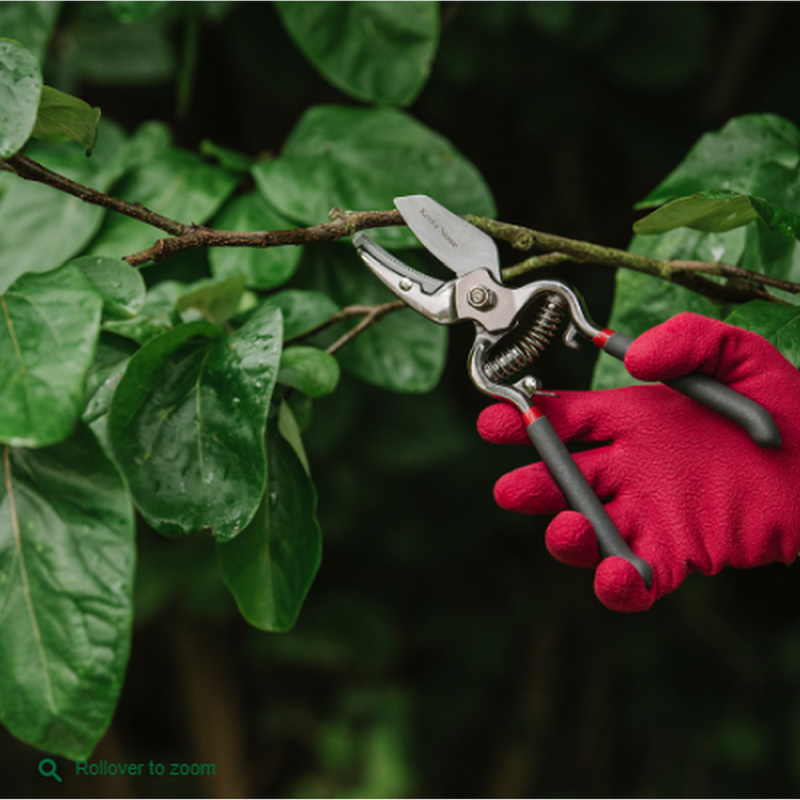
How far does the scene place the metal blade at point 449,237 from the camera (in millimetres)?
398

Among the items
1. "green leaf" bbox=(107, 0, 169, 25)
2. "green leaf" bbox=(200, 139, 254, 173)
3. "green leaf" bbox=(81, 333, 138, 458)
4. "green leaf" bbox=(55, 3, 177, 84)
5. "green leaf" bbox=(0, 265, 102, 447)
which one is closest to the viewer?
"green leaf" bbox=(0, 265, 102, 447)

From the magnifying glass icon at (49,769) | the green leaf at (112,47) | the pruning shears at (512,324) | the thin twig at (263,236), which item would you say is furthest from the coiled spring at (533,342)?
the green leaf at (112,47)

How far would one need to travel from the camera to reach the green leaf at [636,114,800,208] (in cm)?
54

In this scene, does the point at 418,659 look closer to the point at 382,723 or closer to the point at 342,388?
the point at 382,723

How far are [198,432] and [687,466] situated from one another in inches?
11.8

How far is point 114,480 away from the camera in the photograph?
1.33 feet

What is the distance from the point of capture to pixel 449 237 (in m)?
0.40

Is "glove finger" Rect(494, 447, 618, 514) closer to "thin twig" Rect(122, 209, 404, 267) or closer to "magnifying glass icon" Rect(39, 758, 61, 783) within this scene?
"thin twig" Rect(122, 209, 404, 267)

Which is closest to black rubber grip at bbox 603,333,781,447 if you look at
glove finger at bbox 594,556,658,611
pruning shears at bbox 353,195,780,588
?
pruning shears at bbox 353,195,780,588

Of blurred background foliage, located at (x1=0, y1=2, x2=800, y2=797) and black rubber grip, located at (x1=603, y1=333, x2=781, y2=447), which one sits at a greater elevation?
black rubber grip, located at (x1=603, y1=333, x2=781, y2=447)

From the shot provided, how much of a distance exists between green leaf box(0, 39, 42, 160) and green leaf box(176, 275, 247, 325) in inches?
6.5

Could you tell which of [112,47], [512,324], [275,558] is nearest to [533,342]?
[512,324]

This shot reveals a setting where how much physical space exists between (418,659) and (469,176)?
1.21 m

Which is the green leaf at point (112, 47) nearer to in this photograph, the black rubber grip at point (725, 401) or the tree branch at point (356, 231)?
the tree branch at point (356, 231)
